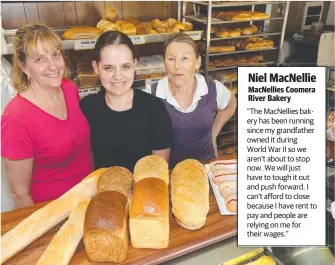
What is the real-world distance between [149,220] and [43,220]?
32cm

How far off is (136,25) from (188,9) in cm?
67

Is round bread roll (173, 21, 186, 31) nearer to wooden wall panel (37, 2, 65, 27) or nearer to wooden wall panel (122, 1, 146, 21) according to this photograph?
wooden wall panel (122, 1, 146, 21)

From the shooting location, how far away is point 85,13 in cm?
239

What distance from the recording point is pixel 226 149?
10.1 ft

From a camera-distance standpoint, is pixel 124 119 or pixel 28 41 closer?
pixel 28 41

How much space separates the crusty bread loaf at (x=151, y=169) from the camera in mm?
1026

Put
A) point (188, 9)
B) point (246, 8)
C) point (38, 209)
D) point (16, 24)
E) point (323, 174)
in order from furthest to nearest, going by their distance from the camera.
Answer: point (246, 8)
point (188, 9)
point (16, 24)
point (38, 209)
point (323, 174)

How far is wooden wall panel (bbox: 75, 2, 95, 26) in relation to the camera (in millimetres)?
2361

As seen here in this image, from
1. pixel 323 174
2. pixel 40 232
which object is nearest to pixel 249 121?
pixel 323 174

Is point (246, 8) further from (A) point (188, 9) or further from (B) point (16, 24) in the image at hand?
(B) point (16, 24)

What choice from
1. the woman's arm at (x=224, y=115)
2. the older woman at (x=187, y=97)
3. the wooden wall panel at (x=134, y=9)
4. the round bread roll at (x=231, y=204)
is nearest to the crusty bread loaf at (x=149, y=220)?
the round bread roll at (x=231, y=204)

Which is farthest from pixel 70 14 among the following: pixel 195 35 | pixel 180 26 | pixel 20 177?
pixel 20 177

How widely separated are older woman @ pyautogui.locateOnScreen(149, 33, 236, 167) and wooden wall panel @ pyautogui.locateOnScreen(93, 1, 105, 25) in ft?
3.58

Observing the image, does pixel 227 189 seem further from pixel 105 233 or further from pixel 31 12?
pixel 31 12
